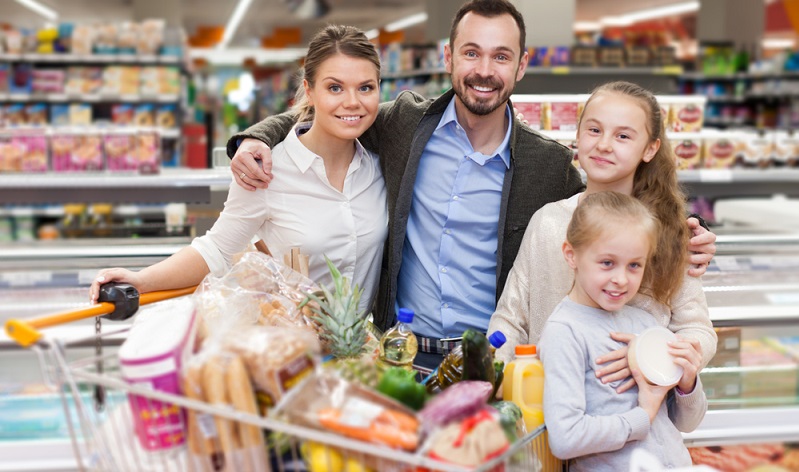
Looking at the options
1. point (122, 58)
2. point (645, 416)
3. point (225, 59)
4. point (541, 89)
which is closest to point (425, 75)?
point (122, 58)

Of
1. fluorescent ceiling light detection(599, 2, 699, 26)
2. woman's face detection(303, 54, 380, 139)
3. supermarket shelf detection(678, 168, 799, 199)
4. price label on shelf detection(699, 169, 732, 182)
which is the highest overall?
fluorescent ceiling light detection(599, 2, 699, 26)

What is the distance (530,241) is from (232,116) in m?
15.6

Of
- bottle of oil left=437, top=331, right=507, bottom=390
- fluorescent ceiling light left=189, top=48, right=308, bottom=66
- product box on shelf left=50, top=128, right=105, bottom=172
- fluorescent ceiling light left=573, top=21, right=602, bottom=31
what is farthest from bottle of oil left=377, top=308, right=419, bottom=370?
fluorescent ceiling light left=189, top=48, right=308, bottom=66

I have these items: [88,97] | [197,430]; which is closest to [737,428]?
[197,430]

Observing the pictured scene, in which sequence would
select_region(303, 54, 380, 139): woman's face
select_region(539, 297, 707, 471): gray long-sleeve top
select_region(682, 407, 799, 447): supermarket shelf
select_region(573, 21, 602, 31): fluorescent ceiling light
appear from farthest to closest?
1. select_region(573, 21, 602, 31): fluorescent ceiling light
2. select_region(682, 407, 799, 447): supermarket shelf
3. select_region(303, 54, 380, 139): woman's face
4. select_region(539, 297, 707, 471): gray long-sleeve top

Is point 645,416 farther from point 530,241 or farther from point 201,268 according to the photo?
point 201,268

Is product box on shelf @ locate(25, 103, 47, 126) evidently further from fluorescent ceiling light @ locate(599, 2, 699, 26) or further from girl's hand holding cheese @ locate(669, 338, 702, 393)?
fluorescent ceiling light @ locate(599, 2, 699, 26)

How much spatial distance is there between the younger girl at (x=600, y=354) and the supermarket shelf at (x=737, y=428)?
70cm

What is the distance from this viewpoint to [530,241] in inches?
76.2

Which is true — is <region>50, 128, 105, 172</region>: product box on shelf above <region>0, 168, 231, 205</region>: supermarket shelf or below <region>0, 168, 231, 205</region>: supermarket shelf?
above

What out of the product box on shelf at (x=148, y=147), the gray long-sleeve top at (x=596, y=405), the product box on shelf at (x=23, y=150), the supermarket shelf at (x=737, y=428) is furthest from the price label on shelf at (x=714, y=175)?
the product box on shelf at (x=23, y=150)

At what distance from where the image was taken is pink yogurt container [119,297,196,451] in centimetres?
117

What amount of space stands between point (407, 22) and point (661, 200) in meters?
19.2

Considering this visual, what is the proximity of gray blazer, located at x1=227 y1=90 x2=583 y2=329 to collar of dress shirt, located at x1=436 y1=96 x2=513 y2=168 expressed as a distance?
0.7 inches
